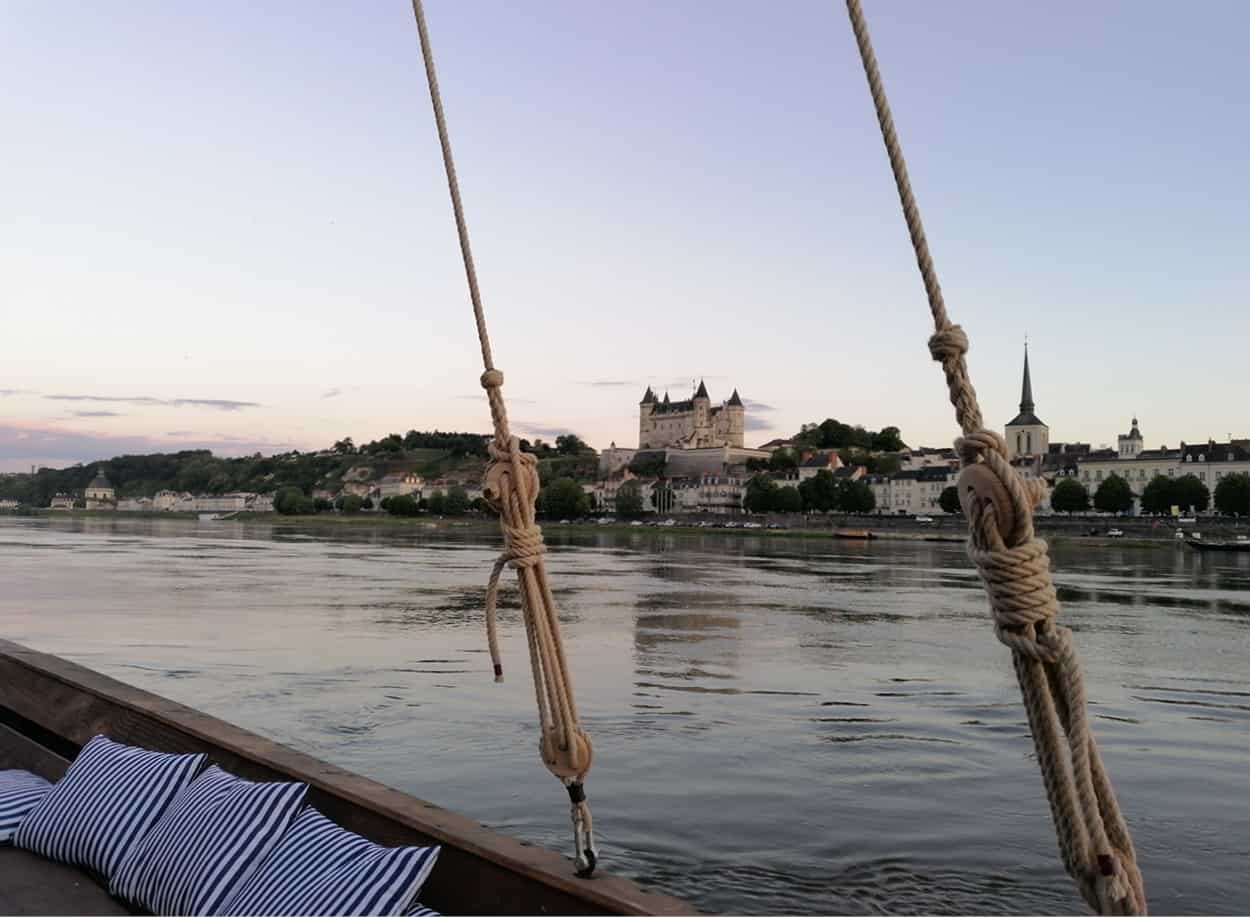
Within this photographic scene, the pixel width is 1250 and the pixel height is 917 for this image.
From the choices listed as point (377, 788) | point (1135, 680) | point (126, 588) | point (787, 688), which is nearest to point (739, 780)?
point (787, 688)

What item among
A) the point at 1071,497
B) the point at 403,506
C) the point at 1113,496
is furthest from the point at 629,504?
the point at 1113,496

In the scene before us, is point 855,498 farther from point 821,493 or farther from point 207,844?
point 207,844

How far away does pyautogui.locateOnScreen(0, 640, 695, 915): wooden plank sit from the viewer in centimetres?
225

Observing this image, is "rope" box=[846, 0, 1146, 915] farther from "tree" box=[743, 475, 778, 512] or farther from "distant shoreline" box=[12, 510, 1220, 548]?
"tree" box=[743, 475, 778, 512]

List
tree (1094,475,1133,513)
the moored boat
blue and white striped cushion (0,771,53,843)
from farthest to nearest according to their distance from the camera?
tree (1094,475,1133,513) → the moored boat → blue and white striped cushion (0,771,53,843)

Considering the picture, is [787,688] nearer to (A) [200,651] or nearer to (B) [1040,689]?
(A) [200,651]

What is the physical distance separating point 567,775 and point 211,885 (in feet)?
3.38

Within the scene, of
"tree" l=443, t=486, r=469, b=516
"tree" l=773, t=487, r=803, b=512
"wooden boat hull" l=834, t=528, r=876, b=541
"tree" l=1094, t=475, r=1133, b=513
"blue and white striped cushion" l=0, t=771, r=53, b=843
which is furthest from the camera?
"tree" l=443, t=486, r=469, b=516

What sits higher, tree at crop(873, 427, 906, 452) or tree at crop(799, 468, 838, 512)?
tree at crop(873, 427, 906, 452)

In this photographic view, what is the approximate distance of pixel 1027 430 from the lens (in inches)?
5212

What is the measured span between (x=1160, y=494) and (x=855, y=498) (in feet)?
89.5

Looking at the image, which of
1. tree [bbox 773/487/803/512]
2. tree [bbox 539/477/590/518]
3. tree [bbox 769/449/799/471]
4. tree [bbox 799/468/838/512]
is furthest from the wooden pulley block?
tree [bbox 769/449/799/471]

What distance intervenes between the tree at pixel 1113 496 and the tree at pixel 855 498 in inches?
823

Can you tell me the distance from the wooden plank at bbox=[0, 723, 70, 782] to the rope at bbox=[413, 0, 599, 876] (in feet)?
8.33
